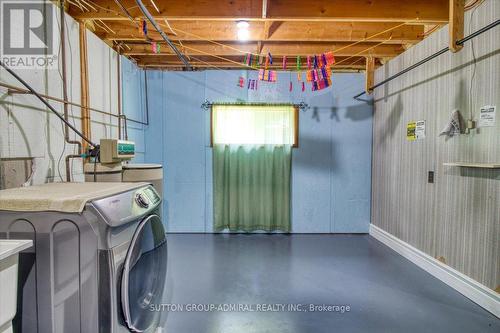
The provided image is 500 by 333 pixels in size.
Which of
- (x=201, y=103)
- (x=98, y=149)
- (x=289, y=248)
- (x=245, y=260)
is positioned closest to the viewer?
(x=98, y=149)

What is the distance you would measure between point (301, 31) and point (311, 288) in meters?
2.65

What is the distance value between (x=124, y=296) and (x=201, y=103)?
9.69 ft

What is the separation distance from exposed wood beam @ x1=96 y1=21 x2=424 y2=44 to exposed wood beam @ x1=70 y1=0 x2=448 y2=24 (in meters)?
0.40

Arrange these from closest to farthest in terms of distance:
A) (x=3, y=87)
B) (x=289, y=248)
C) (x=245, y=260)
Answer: (x=3, y=87)
(x=245, y=260)
(x=289, y=248)

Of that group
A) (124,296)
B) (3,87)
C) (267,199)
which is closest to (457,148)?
(267,199)

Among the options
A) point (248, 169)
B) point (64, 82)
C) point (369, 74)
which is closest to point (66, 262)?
point (64, 82)

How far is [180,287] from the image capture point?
2291mm

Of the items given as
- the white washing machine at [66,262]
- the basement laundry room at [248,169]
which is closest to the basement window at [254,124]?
the basement laundry room at [248,169]

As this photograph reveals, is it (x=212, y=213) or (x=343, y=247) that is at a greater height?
(x=212, y=213)

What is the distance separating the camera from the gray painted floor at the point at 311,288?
184cm

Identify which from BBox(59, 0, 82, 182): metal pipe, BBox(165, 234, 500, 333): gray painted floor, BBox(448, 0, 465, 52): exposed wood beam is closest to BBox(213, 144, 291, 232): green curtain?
BBox(165, 234, 500, 333): gray painted floor

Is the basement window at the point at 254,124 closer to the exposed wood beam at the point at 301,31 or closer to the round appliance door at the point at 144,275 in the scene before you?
the exposed wood beam at the point at 301,31

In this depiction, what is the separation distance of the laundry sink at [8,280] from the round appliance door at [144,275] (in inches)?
13.9

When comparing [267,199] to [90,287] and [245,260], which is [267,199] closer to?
[245,260]
